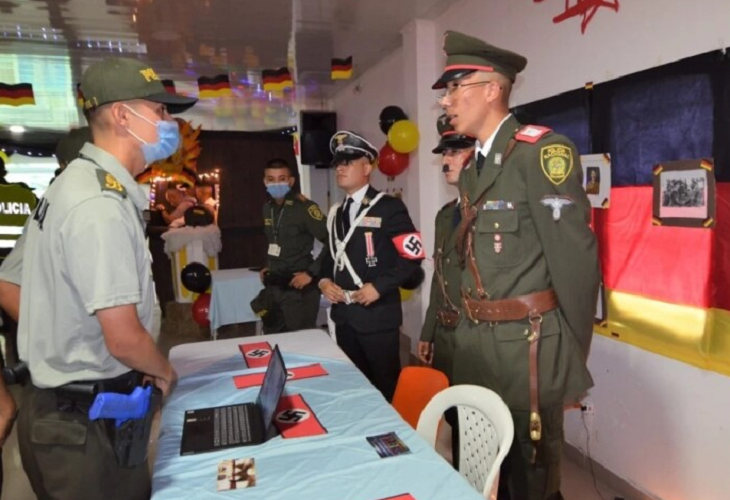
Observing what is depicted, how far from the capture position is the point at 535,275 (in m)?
1.62

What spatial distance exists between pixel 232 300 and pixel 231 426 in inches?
135

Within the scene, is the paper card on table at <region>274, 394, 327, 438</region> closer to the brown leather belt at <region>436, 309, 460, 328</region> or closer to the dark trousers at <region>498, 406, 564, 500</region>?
the dark trousers at <region>498, 406, 564, 500</region>

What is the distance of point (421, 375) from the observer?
1958 mm

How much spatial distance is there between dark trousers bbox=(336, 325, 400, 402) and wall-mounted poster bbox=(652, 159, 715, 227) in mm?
1346

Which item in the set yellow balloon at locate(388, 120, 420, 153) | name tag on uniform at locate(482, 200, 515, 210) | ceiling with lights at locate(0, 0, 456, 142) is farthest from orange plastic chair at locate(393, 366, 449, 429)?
ceiling with lights at locate(0, 0, 456, 142)

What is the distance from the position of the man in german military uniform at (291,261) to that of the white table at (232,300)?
88 centimetres

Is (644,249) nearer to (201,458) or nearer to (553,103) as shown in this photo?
(553,103)

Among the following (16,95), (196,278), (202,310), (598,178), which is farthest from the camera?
(196,278)

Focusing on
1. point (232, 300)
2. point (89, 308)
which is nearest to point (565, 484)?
point (89, 308)

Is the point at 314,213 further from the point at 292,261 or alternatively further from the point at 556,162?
the point at 556,162

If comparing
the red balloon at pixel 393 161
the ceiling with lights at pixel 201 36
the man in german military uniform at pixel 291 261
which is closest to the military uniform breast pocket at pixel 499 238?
the man in german military uniform at pixel 291 261

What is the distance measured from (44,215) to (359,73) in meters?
5.33

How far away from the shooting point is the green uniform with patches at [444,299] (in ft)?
7.91

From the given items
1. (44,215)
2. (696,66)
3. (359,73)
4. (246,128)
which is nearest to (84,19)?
(359,73)
